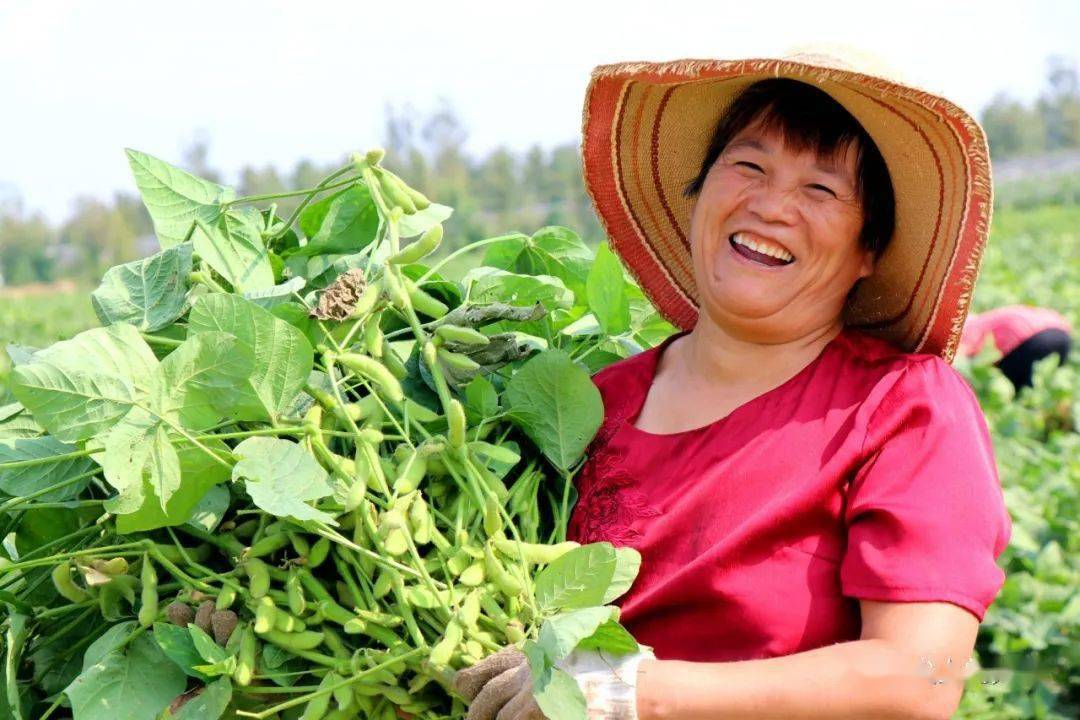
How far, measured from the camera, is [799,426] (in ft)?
4.51

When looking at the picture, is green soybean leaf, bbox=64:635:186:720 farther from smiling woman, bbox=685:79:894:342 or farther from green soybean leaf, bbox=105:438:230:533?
smiling woman, bbox=685:79:894:342

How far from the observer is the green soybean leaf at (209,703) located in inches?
49.7

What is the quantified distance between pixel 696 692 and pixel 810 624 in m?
0.16

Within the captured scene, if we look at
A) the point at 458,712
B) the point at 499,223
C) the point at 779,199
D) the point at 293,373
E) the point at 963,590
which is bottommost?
the point at 499,223

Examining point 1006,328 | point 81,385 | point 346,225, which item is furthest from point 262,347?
point 1006,328

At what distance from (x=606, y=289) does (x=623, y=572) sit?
0.50 m

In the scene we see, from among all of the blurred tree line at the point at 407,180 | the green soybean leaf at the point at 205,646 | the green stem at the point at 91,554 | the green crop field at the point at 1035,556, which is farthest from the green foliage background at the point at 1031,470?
the blurred tree line at the point at 407,180

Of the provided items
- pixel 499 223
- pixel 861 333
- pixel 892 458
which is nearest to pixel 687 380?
pixel 861 333

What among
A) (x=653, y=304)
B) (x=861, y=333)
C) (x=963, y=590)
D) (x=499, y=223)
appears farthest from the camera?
(x=499, y=223)

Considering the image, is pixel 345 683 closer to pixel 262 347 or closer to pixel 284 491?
pixel 284 491

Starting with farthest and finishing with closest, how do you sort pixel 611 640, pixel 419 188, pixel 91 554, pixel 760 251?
1. pixel 419 188
2. pixel 760 251
3. pixel 91 554
4. pixel 611 640

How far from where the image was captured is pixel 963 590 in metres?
1.20

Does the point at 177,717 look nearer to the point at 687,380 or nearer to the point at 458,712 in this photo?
the point at 458,712

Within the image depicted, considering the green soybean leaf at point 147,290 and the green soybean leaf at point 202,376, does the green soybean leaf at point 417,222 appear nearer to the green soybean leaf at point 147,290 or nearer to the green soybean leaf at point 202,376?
the green soybean leaf at point 147,290
